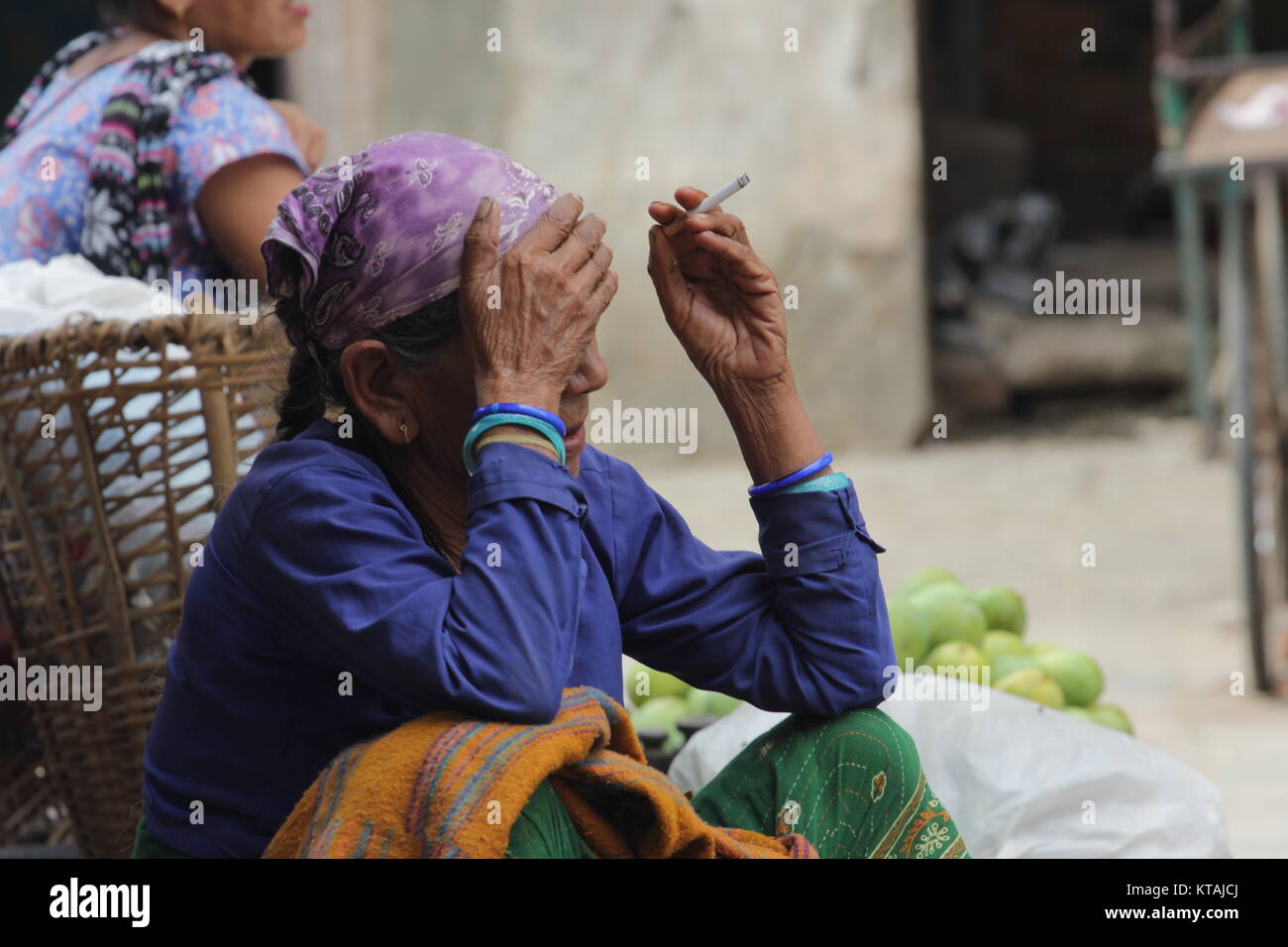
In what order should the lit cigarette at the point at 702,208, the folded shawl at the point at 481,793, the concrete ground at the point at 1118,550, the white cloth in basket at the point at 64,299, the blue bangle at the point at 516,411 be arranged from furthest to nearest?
the concrete ground at the point at 1118,550 → the white cloth in basket at the point at 64,299 → the lit cigarette at the point at 702,208 → the blue bangle at the point at 516,411 → the folded shawl at the point at 481,793

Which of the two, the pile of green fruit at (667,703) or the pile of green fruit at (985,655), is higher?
the pile of green fruit at (985,655)

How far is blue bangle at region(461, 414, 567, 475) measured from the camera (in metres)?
1.52

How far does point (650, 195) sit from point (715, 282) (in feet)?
17.8

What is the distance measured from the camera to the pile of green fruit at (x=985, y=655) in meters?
2.45

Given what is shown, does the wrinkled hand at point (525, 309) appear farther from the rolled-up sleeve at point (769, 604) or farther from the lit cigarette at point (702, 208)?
the rolled-up sleeve at point (769, 604)

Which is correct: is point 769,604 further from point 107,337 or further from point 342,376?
point 107,337

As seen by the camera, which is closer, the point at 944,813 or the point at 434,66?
the point at 944,813

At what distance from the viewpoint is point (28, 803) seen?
2846 mm

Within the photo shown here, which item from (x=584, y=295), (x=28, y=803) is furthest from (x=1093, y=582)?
(x=584, y=295)

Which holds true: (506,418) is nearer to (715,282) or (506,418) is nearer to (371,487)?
(371,487)

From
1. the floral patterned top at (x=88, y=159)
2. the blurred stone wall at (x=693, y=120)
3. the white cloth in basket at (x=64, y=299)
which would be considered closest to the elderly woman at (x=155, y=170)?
the floral patterned top at (x=88, y=159)

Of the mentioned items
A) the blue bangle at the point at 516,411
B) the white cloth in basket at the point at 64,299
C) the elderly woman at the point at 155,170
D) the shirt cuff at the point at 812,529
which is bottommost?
the shirt cuff at the point at 812,529

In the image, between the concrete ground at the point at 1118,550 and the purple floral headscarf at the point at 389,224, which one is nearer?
the purple floral headscarf at the point at 389,224

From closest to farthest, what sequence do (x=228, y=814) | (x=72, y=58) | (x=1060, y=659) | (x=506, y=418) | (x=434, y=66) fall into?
(x=506, y=418)
(x=228, y=814)
(x=1060, y=659)
(x=72, y=58)
(x=434, y=66)
